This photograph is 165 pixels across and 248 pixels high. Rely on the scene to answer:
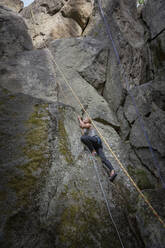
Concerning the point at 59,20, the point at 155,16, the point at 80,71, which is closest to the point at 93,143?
the point at 80,71

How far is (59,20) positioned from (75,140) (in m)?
10.7

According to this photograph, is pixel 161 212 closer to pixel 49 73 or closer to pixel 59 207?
pixel 59 207

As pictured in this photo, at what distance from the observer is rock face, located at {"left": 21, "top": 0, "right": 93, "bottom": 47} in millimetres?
10867

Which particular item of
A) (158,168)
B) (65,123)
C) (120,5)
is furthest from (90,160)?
(120,5)

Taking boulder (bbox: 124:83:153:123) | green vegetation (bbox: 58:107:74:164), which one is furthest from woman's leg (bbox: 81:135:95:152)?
boulder (bbox: 124:83:153:123)

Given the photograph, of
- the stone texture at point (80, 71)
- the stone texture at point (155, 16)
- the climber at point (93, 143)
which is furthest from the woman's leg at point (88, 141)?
the stone texture at point (155, 16)

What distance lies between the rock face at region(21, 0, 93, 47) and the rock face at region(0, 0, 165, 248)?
2515 mm

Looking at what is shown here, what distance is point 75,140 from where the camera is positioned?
14.6ft

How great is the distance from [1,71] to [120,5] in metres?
6.57

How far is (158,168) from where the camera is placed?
4.40m

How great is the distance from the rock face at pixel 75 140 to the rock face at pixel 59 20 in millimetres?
2515

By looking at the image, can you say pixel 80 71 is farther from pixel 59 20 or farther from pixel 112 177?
pixel 59 20

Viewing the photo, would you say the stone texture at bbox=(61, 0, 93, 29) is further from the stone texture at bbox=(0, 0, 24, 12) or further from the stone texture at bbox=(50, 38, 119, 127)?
the stone texture at bbox=(0, 0, 24, 12)

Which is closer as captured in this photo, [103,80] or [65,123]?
[65,123]
